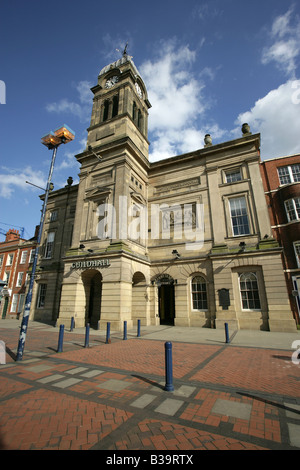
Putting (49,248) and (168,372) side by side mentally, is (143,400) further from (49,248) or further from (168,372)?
(49,248)

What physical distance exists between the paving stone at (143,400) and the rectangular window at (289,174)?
20118mm

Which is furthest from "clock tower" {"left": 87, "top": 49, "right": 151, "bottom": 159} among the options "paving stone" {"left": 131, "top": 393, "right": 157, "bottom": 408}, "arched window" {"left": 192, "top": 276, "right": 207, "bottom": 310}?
"paving stone" {"left": 131, "top": 393, "right": 157, "bottom": 408}

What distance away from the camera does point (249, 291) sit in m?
15.7

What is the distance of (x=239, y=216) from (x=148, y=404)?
1589 centimetres

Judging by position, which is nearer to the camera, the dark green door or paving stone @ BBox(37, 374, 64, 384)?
paving stone @ BBox(37, 374, 64, 384)

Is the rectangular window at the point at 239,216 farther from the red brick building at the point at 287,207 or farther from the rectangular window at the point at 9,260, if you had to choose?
the rectangular window at the point at 9,260

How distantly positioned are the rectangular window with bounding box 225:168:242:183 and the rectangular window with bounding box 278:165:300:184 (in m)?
3.85

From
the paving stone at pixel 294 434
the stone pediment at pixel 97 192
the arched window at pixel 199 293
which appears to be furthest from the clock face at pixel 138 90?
the paving stone at pixel 294 434

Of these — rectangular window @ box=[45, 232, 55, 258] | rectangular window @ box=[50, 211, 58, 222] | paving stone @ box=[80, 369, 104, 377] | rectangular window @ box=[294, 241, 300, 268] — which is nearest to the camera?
paving stone @ box=[80, 369, 104, 377]

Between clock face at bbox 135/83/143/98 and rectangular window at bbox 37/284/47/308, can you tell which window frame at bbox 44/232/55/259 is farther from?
clock face at bbox 135/83/143/98

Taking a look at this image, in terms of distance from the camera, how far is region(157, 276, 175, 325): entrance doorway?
746 inches
